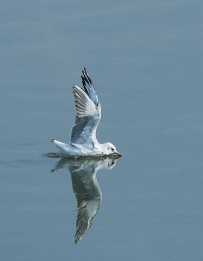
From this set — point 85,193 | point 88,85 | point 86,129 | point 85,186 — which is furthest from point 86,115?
point 85,193

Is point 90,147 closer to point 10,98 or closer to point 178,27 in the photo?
point 10,98

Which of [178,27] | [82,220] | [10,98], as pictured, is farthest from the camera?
[178,27]

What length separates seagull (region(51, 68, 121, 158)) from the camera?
1530 centimetres

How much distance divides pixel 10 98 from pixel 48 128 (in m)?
1.44

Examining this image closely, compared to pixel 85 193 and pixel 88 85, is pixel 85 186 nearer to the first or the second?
pixel 85 193

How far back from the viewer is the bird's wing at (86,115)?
15281mm

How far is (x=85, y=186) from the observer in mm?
14266

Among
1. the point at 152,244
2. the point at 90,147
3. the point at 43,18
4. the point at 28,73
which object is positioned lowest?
the point at 152,244

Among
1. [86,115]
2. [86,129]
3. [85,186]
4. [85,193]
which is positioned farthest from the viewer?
[86,129]

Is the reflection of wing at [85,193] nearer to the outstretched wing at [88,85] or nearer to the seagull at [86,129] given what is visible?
the seagull at [86,129]

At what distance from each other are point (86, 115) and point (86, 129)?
41 centimetres

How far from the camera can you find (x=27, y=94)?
674 inches

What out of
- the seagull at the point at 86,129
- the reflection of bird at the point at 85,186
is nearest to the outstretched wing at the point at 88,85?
the seagull at the point at 86,129

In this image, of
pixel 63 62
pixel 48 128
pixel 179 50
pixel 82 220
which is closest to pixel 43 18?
pixel 63 62
